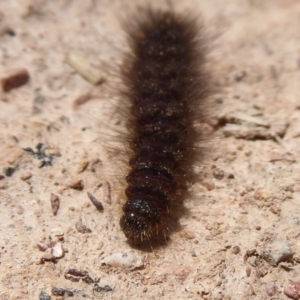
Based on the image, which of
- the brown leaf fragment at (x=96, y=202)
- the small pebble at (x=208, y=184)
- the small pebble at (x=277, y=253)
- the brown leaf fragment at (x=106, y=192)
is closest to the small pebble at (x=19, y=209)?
the brown leaf fragment at (x=96, y=202)

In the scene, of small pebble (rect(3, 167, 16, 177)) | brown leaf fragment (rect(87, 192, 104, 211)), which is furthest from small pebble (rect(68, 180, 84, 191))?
small pebble (rect(3, 167, 16, 177))

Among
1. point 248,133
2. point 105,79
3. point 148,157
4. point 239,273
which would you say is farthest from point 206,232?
point 105,79

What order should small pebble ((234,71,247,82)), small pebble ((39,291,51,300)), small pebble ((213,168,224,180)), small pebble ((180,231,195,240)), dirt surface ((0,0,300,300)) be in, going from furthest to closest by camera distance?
small pebble ((234,71,247,82))
small pebble ((213,168,224,180))
small pebble ((180,231,195,240))
dirt surface ((0,0,300,300))
small pebble ((39,291,51,300))

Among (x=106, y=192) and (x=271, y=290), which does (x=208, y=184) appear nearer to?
(x=106, y=192)

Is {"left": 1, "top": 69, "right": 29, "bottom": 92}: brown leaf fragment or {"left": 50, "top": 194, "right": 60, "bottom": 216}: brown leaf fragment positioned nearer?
{"left": 50, "top": 194, "right": 60, "bottom": 216}: brown leaf fragment

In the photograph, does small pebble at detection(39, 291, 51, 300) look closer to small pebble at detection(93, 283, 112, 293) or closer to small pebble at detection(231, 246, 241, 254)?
small pebble at detection(93, 283, 112, 293)

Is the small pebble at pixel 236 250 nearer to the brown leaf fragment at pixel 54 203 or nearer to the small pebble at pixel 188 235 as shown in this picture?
the small pebble at pixel 188 235

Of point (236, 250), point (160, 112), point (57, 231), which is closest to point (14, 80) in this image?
point (160, 112)

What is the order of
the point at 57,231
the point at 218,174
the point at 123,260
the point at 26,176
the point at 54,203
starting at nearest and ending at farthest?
the point at 123,260, the point at 57,231, the point at 54,203, the point at 26,176, the point at 218,174
